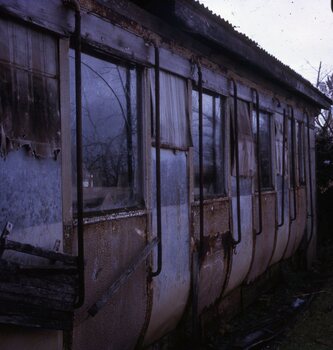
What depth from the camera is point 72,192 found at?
3.49 meters

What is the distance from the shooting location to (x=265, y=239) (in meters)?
7.34

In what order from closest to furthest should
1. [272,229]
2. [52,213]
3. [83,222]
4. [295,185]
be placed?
[52,213] → [83,222] → [272,229] → [295,185]

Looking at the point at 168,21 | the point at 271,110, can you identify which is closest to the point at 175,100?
the point at 168,21

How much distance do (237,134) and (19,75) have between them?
375 cm

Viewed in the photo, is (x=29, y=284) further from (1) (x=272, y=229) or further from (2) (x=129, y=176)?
(1) (x=272, y=229)

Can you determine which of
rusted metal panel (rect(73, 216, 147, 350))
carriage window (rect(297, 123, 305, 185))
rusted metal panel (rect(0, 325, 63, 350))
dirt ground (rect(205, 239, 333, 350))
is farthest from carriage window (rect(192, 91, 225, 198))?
carriage window (rect(297, 123, 305, 185))

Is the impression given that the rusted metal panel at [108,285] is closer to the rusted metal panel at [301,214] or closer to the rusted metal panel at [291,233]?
the rusted metal panel at [291,233]

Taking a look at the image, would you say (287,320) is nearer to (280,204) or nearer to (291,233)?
(280,204)

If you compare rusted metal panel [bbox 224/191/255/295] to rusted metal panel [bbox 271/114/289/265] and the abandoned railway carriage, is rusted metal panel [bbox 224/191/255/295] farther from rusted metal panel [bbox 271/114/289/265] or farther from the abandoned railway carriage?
rusted metal panel [bbox 271/114/289/265]

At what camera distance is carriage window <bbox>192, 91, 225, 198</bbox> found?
545 cm

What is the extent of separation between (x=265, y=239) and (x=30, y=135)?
508 centimetres

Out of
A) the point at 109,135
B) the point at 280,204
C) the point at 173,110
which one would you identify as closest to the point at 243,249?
the point at 280,204

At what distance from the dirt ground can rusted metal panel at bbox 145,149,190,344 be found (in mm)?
1117

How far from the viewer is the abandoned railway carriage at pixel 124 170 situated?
2.97 m
